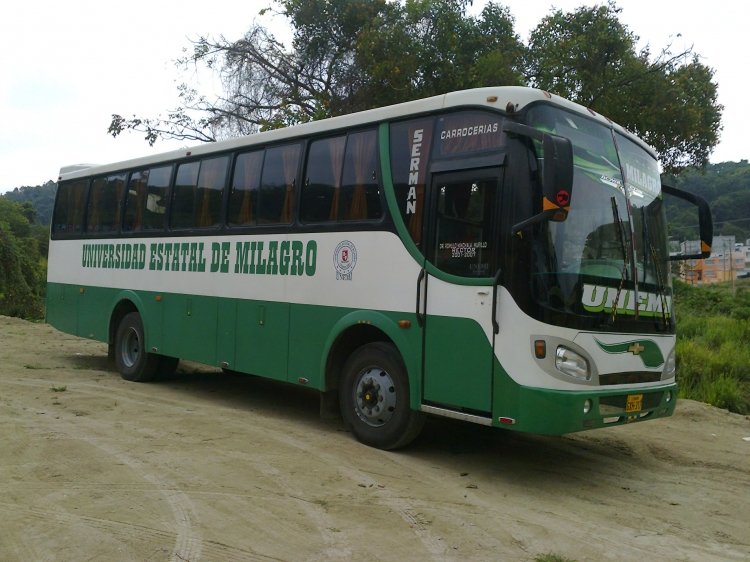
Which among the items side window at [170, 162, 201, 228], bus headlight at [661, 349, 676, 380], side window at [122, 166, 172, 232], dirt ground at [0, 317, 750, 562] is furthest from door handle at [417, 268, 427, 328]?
side window at [122, 166, 172, 232]

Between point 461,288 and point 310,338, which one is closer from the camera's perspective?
point 461,288

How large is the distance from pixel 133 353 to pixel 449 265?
248 inches

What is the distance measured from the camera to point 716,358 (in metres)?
12.1

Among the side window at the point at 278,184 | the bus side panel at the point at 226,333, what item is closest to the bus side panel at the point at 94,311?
the bus side panel at the point at 226,333

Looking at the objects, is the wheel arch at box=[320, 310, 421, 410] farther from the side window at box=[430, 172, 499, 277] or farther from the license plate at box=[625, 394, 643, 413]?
the license plate at box=[625, 394, 643, 413]

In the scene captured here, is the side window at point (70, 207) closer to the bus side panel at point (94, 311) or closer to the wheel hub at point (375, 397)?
the bus side panel at point (94, 311)

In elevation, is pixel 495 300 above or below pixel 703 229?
below

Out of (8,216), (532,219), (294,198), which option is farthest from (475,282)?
(8,216)

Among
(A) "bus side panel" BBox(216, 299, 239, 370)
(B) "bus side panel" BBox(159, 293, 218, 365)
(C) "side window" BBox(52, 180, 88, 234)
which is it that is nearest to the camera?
(A) "bus side panel" BBox(216, 299, 239, 370)

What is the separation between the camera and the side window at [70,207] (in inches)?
463

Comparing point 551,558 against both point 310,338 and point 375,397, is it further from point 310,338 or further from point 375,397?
point 310,338

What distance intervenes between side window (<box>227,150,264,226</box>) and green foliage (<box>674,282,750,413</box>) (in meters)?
6.92

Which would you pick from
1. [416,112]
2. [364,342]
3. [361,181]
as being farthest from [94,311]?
[416,112]

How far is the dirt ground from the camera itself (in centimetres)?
432
